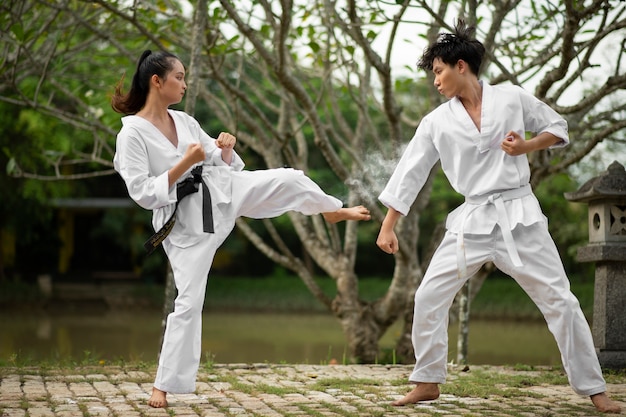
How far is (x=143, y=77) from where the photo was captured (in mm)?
3869

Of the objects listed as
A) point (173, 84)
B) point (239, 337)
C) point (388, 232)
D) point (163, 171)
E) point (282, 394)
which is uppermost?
point (173, 84)

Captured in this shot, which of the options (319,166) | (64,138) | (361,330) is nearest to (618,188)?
(361,330)

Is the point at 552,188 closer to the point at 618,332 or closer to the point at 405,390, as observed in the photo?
the point at 618,332

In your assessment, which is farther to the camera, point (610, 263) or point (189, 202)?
point (610, 263)

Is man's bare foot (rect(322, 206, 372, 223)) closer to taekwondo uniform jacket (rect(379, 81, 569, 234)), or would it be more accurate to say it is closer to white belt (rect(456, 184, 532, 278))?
taekwondo uniform jacket (rect(379, 81, 569, 234))

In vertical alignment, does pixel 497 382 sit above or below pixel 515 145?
below

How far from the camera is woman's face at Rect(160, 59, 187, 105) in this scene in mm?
3803

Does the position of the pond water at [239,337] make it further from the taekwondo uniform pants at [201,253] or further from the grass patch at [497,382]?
the taekwondo uniform pants at [201,253]

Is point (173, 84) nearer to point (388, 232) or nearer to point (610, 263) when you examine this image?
point (388, 232)

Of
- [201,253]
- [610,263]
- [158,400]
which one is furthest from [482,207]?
[610,263]

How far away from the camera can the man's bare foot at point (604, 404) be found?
11.5 ft

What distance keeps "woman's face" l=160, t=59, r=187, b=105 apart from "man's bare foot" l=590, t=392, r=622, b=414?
2.28 metres

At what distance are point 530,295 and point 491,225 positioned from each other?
13.8 inches

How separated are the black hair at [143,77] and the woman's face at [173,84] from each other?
2cm
